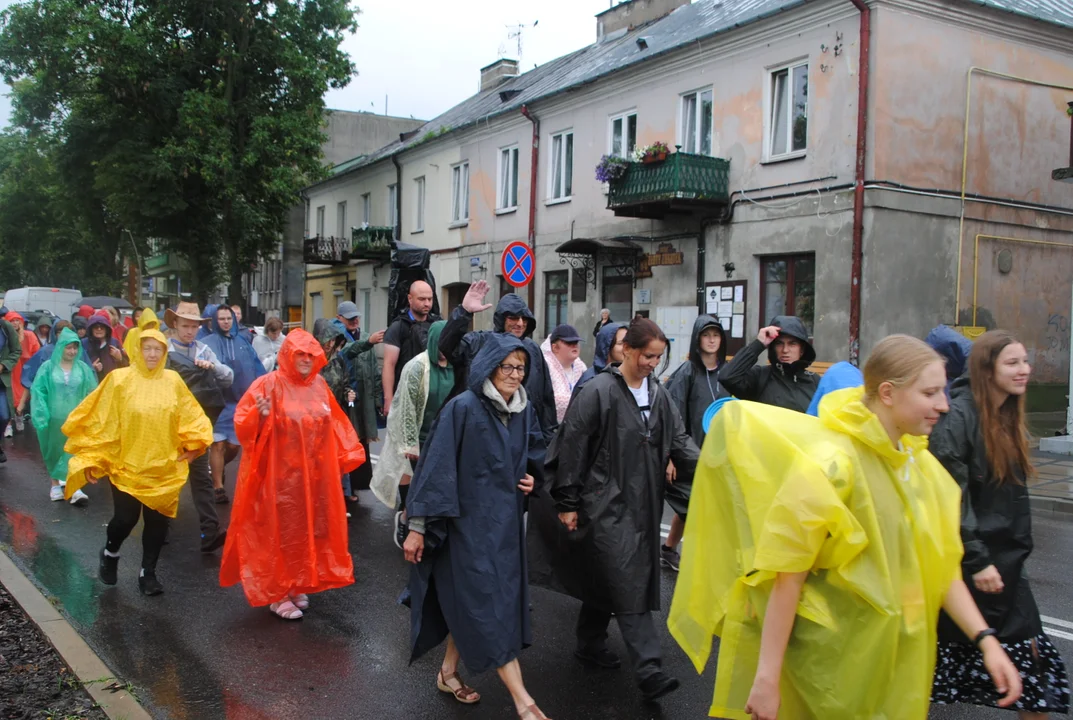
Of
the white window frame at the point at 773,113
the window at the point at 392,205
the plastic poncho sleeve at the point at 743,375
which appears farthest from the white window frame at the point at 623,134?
the plastic poncho sleeve at the point at 743,375

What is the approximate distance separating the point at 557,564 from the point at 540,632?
914 mm

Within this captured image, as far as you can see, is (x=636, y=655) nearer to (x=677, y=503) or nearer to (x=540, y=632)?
(x=540, y=632)

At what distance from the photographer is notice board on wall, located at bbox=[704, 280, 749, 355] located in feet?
55.7

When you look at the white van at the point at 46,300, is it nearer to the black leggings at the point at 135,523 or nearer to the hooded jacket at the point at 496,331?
the black leggings at the point at 135,523

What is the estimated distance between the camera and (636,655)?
13.7 feet

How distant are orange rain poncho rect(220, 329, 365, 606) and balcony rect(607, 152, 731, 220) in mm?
12102

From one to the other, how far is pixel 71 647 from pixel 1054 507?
904 cm

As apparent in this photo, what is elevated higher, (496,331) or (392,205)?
(392,205)

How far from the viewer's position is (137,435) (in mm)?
5824

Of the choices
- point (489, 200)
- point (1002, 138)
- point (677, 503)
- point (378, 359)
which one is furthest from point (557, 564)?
point (489, 200)

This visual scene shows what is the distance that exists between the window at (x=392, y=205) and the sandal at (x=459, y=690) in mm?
26520

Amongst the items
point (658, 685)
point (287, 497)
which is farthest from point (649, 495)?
point (287, 497)

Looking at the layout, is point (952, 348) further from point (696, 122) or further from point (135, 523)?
point (696, 122)

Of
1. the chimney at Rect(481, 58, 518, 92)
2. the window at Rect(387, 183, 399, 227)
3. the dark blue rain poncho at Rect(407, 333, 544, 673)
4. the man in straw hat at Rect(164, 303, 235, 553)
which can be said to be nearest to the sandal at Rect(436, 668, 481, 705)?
the dark blue rain poncho at Rect(407, 333, 544, 673)
